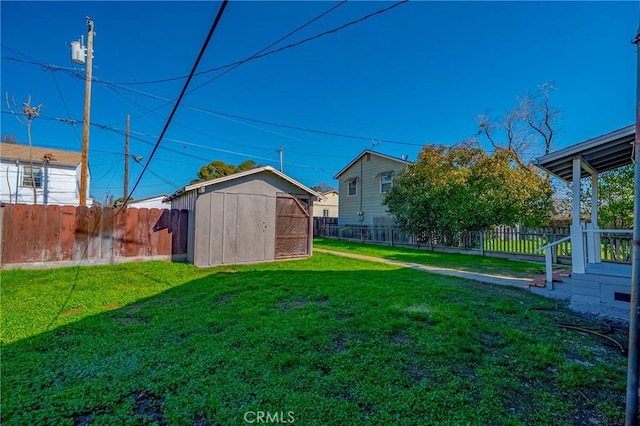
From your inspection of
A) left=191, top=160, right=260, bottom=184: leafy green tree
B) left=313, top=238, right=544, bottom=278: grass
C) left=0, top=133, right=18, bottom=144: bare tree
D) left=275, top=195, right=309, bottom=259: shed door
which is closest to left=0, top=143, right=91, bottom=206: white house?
left=0, top=133, right=18, bottom=144: bare tree

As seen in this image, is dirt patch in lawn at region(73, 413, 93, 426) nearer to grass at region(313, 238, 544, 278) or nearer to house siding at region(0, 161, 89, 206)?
grass at region(313, 238, 544, 278)

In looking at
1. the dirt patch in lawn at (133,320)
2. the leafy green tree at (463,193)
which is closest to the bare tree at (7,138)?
the dirt patch in lawn at (133,320)

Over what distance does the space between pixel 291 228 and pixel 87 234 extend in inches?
229

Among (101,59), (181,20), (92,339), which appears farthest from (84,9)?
(92,339)

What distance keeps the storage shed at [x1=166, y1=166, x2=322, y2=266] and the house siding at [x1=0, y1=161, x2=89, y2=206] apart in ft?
40.2

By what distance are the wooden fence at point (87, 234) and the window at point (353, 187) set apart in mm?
12667

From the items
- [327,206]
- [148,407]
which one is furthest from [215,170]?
[148,407]

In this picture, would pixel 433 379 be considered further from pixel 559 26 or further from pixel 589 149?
pixel 559 26

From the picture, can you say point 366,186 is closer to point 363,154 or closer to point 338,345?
point 363,154

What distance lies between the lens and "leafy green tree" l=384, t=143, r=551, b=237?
419 inches

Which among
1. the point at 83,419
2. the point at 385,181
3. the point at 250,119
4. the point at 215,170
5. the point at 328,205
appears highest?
the point at 250,119

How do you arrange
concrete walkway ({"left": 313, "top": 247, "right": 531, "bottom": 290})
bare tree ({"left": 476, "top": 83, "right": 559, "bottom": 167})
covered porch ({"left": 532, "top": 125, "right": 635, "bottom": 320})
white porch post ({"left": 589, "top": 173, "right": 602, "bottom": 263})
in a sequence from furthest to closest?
bare tree ({"left": 476, "top": 83, "right": 559, "bottom": 167}) → concrete walkway ({"left": 313, "top": 247, "right": 531, "bottom": 290}) → white porch post ({"left": 589, "top": 173, "right": 602, "bottom": 263}) → covered porch ({"left": 532, "top": 125, "right": 635, "bottom": 320})

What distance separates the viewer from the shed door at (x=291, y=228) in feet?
33.0

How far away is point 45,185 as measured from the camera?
1723 centimetres
